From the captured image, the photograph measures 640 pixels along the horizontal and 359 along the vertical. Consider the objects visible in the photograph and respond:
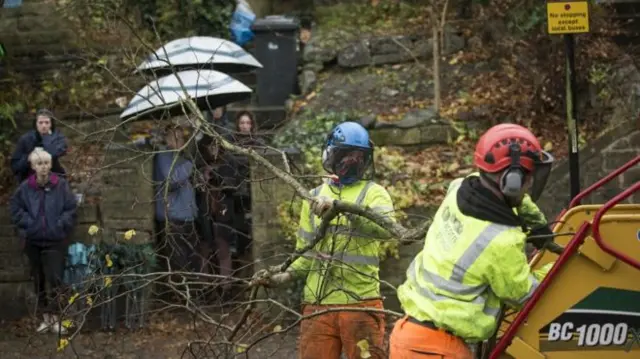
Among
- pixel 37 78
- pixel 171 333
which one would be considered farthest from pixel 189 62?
pixel 37 78

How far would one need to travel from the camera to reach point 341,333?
759 cm

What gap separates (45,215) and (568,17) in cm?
516

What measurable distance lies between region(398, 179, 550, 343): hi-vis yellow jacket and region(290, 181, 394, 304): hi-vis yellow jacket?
5.24ft

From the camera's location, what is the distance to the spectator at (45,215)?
11758 mm

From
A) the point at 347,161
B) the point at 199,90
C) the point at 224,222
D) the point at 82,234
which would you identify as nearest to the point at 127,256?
the point at 224,222

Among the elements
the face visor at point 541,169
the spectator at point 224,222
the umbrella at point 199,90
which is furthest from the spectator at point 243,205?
the face visor at point 541,169

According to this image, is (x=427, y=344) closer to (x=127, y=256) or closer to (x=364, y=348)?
(x=364, y=348)

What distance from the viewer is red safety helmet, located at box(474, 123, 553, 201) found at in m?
5.66

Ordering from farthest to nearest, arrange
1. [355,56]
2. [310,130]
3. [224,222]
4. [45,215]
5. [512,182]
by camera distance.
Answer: [355,56] < [310,130] < [45,215] < [224,222] < [512,182]

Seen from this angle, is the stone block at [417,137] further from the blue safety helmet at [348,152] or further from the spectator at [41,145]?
the blue safety helmet at [348,152]

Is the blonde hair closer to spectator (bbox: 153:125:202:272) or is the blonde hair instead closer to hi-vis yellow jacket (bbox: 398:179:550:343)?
spectator (bbox: 153:125:202:272)

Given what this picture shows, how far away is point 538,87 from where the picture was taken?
43.8 feet

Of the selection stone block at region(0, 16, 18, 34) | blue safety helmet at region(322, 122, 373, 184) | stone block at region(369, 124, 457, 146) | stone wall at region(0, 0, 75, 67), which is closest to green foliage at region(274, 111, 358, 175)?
stone block at region(369, 124, 457, 146)

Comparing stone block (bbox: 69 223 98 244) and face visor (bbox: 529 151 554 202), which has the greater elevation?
face visor (bbox: 529 151 554 202)
